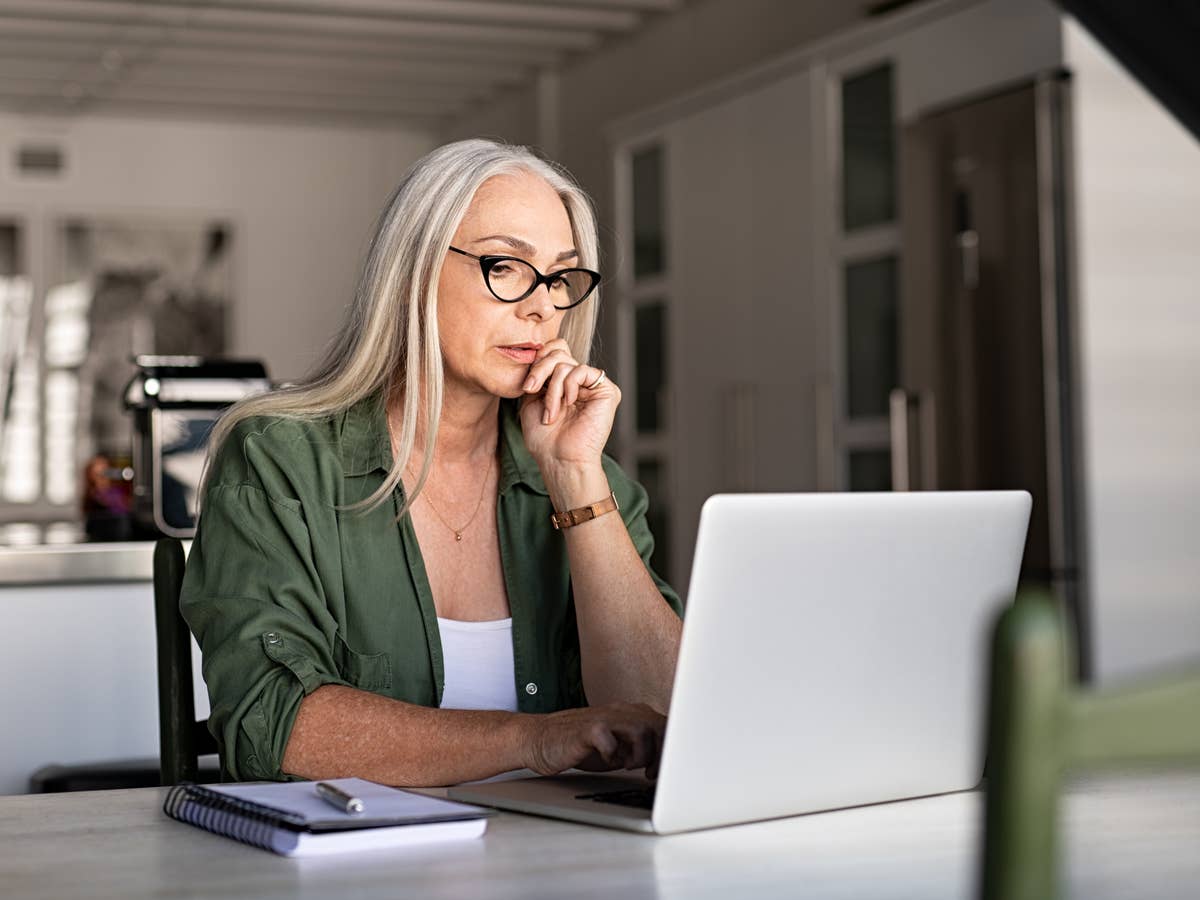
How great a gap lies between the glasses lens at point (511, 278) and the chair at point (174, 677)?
0.43 metres

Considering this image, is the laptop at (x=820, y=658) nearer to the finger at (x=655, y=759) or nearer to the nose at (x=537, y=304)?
the finger at (x=655, y=759)

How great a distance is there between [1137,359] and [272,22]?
4.21 metres

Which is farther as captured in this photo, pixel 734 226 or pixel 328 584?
pixel 734 226

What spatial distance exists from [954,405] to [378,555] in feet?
8.33

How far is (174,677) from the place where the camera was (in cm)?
162

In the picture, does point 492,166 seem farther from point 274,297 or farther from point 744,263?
point 274,297

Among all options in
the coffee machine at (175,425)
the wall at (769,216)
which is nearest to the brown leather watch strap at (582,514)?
the coffee machine at (175,425)

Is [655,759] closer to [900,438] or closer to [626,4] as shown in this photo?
[900,438]

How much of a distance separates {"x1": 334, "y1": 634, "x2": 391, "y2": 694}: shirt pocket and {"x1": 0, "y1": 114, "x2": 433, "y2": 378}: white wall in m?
7.04

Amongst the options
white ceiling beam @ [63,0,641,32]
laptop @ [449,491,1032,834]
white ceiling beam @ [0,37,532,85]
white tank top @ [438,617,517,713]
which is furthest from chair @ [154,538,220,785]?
white ceiling beam @ [0,37,532,85]

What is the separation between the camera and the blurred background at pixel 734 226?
3621 millimetres

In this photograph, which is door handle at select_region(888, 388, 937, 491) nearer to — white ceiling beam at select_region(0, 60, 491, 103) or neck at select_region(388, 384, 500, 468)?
neck at select_region(388, 384, 500, 468)

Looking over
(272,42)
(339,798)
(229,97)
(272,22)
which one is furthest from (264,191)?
(339,798)

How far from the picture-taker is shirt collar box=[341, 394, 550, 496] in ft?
5.50
